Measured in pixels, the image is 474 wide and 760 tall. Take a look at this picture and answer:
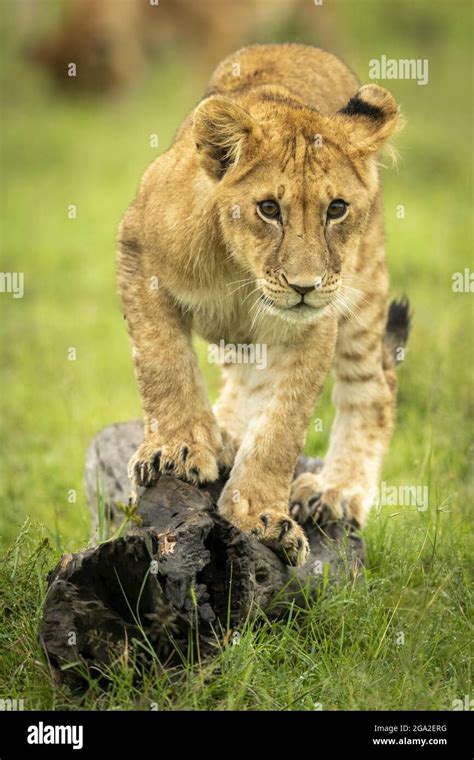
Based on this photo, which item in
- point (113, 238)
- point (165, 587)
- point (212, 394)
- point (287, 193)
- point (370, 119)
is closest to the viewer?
point (165, 587)

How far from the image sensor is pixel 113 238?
1228 centimetres

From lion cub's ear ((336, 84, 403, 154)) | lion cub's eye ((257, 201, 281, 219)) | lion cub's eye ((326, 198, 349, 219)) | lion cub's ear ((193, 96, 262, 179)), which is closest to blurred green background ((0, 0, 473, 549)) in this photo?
lion cub's ear ((336, 84, 403, 154))

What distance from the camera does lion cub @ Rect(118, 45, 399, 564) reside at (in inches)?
177

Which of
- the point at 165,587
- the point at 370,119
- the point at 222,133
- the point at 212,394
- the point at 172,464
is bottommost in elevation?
the point at 165,587

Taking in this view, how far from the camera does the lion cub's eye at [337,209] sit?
14.9 ft

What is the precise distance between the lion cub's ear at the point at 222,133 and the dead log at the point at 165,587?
122 cm

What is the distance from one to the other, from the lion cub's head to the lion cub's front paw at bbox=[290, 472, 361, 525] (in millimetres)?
1096

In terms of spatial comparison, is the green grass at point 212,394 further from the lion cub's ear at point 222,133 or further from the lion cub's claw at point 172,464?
the lion cub's ear at point 222,133

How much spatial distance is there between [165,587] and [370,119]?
206 centimetres

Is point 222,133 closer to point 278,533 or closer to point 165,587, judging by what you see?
point 278,533

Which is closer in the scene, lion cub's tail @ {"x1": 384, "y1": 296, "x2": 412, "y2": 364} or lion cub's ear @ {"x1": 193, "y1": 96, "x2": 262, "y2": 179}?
lion cub's ear @ {"x1": 193, "y1": 96, "x2": 262, "y2": 179}

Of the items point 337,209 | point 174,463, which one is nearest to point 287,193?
point 337,209

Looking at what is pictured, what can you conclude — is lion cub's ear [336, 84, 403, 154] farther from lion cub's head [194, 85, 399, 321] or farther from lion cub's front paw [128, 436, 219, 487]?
lion cub's front paw [128, 436, 219, 487]

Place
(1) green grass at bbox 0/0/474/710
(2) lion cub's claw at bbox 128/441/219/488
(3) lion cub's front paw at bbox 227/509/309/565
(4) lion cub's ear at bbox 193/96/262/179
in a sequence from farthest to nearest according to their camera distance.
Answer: (2) lion cub's claw at bbox 128/441/219/488, (3) lion cub's front paw at bbox 227/509/309/565, (4) lion cub's ear at bbox 193/96/262/179, (1) green grass at bbox 0/0/474/710
